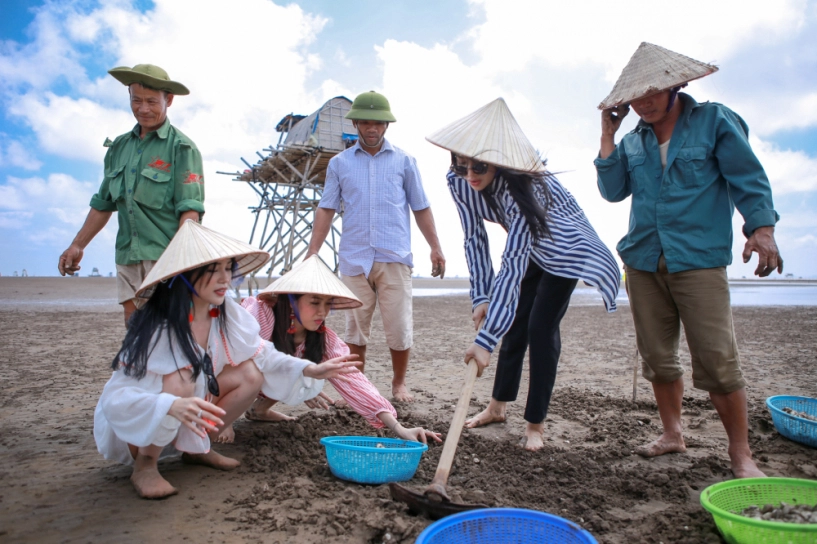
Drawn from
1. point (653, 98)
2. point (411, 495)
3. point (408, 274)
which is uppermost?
point (653, 98)

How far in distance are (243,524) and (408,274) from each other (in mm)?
2315

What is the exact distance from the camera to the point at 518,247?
2641mm

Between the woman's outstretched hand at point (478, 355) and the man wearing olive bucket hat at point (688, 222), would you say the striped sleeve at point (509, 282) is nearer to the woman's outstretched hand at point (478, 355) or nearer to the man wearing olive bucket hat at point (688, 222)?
the woman's outstretched hand at point (478, 355)

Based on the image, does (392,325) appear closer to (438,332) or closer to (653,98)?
(653,98)

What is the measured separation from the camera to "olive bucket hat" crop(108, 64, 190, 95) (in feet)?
9.56

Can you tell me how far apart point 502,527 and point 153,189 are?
2.50m

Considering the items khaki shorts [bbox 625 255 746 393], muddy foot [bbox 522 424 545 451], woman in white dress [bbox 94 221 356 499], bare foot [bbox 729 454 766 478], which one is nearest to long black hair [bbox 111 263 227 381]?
woman in white dress [bbox 94 221 356 499]

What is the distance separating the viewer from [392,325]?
13.3 ft

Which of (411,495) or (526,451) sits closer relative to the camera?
(411,495)

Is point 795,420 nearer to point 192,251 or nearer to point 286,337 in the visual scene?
point 286,337

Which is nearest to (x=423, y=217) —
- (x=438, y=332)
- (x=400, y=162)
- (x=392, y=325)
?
(x=400, y=162)

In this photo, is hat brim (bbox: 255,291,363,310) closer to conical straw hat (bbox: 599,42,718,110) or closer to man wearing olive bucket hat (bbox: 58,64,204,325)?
man wearing olive bucket hat (bbox: 58,64,204,325)

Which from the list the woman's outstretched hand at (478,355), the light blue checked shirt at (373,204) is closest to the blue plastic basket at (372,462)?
the woman's outstretched hand at (478,355)

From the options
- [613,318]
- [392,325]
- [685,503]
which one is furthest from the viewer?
[613,318]
